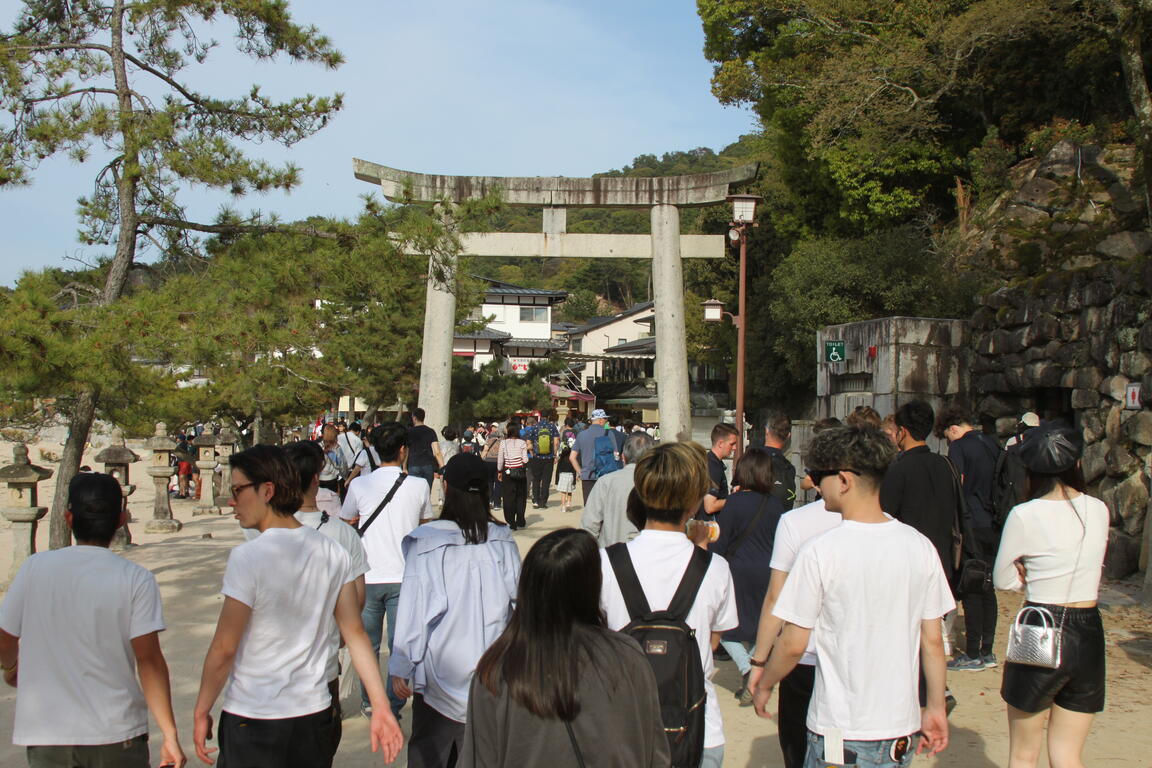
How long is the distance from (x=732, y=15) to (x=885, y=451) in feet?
84.1

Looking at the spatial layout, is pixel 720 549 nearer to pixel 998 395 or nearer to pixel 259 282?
pixel 259 282

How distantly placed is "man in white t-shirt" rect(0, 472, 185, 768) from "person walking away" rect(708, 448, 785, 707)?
10.0 ft

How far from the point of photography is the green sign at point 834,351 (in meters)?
15.1

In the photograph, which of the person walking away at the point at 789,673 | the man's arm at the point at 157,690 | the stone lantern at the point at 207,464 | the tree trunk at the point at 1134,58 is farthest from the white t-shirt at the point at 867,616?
the stone lantern at the point at 207,464

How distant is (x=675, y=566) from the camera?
3.03m

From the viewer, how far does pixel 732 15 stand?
1040 inches

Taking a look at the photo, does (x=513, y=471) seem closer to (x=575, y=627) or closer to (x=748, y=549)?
(x=748, y=549)

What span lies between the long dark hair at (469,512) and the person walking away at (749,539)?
2.04 metres

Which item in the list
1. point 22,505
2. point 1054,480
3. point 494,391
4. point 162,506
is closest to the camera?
point 1054,480

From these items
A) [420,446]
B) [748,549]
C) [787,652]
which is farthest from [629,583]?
[420,446]

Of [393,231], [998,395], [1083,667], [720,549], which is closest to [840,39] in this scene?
[998,395]

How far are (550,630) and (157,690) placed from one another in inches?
63.5

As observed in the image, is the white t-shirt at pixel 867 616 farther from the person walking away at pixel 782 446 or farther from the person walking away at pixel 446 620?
the person walking away at pixel 782 446

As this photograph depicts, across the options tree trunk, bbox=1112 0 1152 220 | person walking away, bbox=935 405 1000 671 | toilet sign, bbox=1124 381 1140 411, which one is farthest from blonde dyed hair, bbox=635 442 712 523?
tree trunk, bbox=1112 0 1152 220
